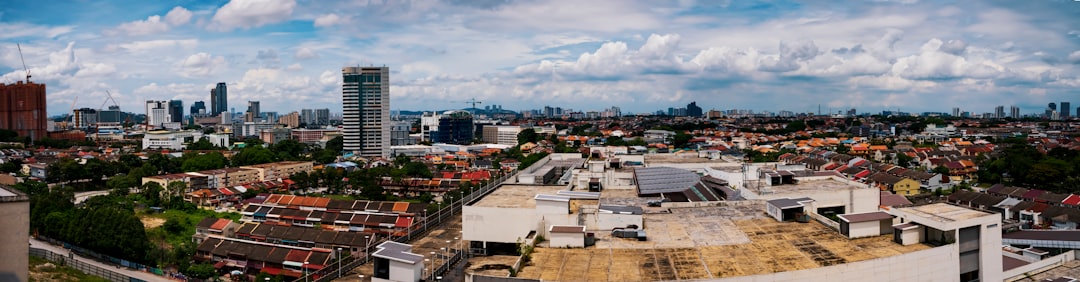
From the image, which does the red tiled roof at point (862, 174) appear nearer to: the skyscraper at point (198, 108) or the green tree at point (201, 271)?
the green tree at point (201, 271)

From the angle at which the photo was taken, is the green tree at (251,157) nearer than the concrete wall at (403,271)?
No

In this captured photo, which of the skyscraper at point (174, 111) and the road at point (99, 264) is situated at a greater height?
the skyscraper at point (174, 111)

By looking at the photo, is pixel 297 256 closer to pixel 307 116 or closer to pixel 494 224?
pixel 494 224

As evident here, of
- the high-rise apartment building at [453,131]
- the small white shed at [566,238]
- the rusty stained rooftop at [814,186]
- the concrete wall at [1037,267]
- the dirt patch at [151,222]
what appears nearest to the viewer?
the small white shed at [566,238]

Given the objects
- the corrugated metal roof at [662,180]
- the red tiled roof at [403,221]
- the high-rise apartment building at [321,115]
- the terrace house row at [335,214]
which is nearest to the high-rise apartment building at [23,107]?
the terrace house row at [335,214]

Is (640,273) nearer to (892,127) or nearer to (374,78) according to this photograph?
(374,78)

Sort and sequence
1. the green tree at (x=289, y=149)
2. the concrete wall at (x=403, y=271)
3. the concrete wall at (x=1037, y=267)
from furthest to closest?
1. the green tree at (x=289, y=149)
2. the concrete wall at (x=1037, y=267)
3. the concrete wall at (x=403, y=271)

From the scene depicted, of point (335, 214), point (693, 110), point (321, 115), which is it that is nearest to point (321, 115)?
point (321, 115)
